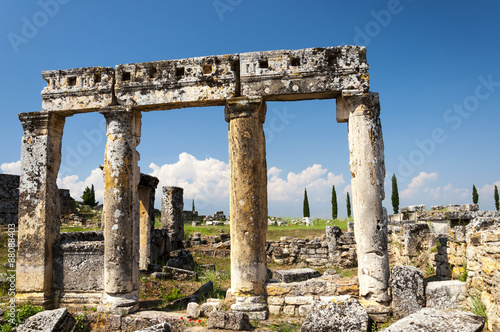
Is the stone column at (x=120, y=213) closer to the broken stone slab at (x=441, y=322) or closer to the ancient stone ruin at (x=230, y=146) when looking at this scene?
the ancient stone ruin at (x=230, y=146)

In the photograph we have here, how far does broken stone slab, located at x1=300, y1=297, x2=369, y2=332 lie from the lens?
6.20 meters

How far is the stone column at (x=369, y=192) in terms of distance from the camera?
7.18 m

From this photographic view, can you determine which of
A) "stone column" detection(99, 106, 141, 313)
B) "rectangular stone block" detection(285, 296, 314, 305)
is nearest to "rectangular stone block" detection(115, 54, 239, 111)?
"stone column" detection(99, 106, 141, 313)

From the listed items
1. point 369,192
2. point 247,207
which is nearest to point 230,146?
point 247,207

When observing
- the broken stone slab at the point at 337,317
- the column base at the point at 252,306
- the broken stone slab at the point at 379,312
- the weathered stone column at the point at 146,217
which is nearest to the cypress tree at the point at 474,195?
the weathered stone column at the point at 146,217

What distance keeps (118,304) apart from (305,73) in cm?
628

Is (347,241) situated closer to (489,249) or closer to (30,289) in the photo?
(489,249)

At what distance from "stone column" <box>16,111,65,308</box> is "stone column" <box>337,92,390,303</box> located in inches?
273

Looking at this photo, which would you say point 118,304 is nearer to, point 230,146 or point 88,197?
point 230,146

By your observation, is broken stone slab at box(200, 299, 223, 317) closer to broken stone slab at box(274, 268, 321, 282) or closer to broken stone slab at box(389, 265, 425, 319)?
broken stone slab at box(389, 265, 425, 319)

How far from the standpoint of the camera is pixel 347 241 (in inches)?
621

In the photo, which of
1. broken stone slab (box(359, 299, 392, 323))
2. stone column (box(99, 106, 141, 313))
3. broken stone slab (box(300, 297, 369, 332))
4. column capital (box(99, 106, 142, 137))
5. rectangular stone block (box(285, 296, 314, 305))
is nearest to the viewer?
broken stone slab (box(300, 297, 369, 332))

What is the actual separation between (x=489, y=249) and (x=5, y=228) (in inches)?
745

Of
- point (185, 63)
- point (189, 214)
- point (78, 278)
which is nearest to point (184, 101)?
point (185, 63)
